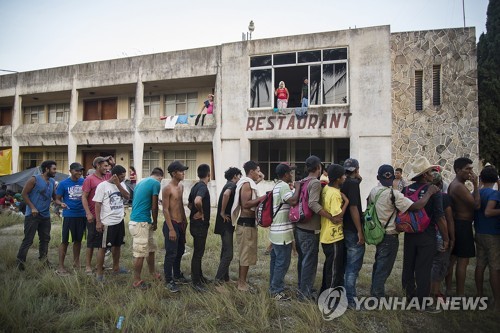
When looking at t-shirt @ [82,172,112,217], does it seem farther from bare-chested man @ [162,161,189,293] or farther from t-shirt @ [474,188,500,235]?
t-shirt @ [474,188,500,235]

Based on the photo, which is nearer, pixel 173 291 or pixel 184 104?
pixel 173 291

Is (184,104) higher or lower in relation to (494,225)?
higher

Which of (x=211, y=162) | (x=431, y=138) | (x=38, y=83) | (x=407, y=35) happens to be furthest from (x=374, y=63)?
(x=38, y=83)

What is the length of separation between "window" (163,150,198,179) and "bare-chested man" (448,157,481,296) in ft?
48.5

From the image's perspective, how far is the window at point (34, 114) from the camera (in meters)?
22.2

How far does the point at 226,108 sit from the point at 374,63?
20.7 feet

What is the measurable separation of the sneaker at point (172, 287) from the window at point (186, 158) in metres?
13.4

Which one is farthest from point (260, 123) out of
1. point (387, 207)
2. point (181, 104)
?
point (387, 207)

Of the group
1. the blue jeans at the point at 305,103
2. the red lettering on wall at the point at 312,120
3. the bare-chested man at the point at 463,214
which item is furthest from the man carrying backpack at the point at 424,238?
the blue jeans at the point at 305,103

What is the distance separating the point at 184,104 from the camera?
18359mm

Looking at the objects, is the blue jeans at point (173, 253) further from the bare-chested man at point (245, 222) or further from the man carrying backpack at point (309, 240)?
the man carrying backpack at point (309, 240)

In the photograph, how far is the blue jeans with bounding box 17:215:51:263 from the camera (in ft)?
19.1

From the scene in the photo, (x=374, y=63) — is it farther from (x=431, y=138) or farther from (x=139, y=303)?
(x=139, y=303)

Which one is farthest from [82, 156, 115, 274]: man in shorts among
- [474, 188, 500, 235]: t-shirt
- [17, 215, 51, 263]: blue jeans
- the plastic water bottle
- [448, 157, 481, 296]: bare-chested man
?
[474, 188, 500, 235]: t-shirt
